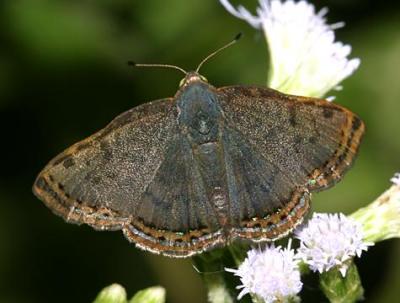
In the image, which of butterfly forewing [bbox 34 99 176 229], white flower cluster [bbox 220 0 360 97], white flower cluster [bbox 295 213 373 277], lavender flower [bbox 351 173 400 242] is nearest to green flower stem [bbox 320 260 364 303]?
white flower cluster [bbox 295 213 373 277]

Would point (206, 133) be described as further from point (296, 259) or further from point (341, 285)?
point (341, 285)

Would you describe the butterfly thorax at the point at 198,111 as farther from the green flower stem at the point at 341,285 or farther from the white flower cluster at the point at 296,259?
the green flower stem at the point at 341,285

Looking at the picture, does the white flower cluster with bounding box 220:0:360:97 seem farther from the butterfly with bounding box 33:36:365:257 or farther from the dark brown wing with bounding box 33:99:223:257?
the dark brown wing with bounding box 33:99:223:257

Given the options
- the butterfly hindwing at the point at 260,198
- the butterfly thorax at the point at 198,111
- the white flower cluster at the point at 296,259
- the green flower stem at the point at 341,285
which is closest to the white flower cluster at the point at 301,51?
the butterfly thorax at the point at 198,111

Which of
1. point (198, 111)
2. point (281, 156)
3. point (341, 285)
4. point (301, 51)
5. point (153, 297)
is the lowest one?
point (153, 297)

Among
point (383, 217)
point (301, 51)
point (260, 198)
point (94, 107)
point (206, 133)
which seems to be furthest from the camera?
point (94, 107)

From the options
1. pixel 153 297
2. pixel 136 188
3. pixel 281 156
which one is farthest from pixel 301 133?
pixel 153 297

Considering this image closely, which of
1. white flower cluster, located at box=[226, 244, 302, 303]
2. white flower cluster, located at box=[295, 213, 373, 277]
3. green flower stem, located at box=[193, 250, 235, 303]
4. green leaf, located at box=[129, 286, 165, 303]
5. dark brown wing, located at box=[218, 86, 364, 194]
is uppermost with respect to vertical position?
dark brown wing, located at box=[218, 86, 364, 194]
